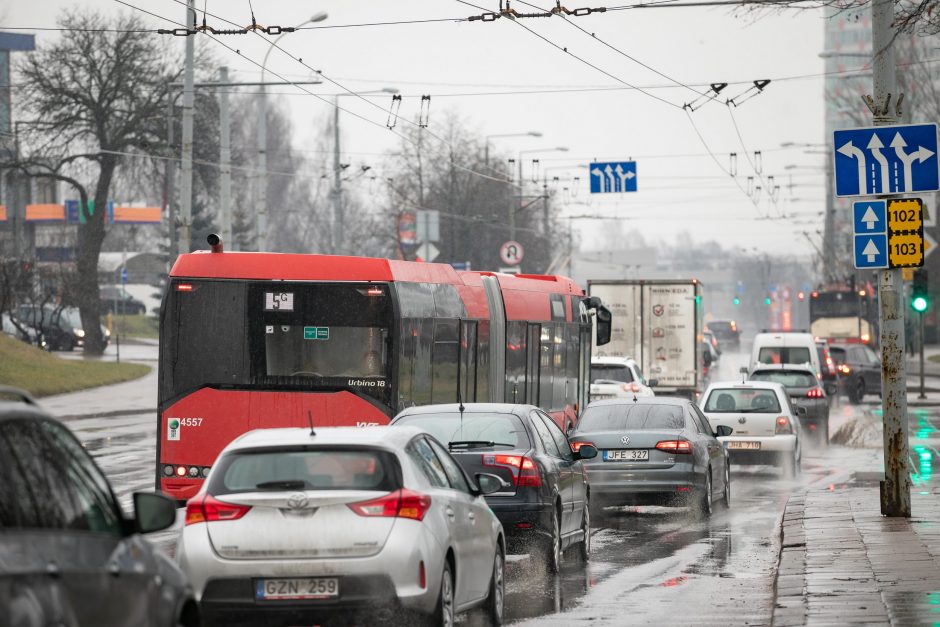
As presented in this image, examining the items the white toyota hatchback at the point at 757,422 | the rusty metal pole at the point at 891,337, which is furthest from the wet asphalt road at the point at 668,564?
the rusty metal pole at the point at 891,337

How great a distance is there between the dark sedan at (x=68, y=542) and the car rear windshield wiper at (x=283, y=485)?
2471mm

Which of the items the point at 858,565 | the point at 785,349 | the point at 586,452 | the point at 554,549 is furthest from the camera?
the point at 785,349

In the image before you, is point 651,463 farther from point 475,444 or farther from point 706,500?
point 475,444

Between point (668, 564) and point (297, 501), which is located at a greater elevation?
point (297, 501)

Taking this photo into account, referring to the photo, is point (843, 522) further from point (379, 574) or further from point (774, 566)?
point (379, 574)

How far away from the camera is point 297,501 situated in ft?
29.7

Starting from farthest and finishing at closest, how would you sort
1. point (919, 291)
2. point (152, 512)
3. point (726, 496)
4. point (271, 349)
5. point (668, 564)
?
point (919, 291) < point (726, 496) < point (271, 349) < point (668, 564) < point (152, 512)

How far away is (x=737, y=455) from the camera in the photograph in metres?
24.8

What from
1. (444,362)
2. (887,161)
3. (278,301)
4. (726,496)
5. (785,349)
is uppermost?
(887,161)

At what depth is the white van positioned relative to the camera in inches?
1620

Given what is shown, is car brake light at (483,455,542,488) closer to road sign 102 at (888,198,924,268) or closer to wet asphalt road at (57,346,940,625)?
wet asphalt road at (57,346,940,625)

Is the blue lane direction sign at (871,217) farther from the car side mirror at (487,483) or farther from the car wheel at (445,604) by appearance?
the car wheel at (445,604)

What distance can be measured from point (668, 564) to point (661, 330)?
2540 centimetres

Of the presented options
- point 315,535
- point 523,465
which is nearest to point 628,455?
point 523,465
